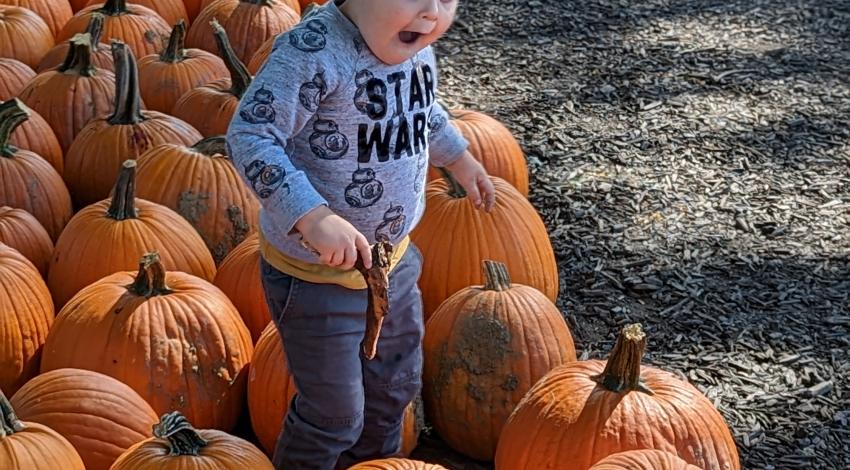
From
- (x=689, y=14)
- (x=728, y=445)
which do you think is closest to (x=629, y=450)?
(x=728, y=445)

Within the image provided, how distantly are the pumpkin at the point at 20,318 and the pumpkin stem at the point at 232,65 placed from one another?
1387mm

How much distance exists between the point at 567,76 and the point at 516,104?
1.69 ft

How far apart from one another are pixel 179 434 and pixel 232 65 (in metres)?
2.30

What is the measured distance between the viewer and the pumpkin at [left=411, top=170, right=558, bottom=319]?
4.10 m

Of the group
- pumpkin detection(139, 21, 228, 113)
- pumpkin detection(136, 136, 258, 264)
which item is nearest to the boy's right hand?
pumpkin detection(136, 136, 258, 264)

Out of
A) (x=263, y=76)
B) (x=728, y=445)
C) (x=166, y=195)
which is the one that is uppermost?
(x=263, y=76)

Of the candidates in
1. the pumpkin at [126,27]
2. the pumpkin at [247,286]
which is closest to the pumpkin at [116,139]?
the pumpkin at [247,286]

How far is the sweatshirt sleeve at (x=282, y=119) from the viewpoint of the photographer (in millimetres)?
2590

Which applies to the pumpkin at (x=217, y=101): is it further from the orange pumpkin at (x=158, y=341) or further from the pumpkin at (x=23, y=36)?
Result: the orange pumpkin at (x=158, y=341)

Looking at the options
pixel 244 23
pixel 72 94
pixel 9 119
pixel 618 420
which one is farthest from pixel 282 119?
pixel 244 23

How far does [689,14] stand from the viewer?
7.84 m

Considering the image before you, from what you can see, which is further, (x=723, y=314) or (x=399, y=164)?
(x=723, y=314)

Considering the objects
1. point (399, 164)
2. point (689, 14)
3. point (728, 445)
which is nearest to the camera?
point (399, 164)

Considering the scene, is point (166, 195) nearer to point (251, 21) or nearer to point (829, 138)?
point (251, 21)
